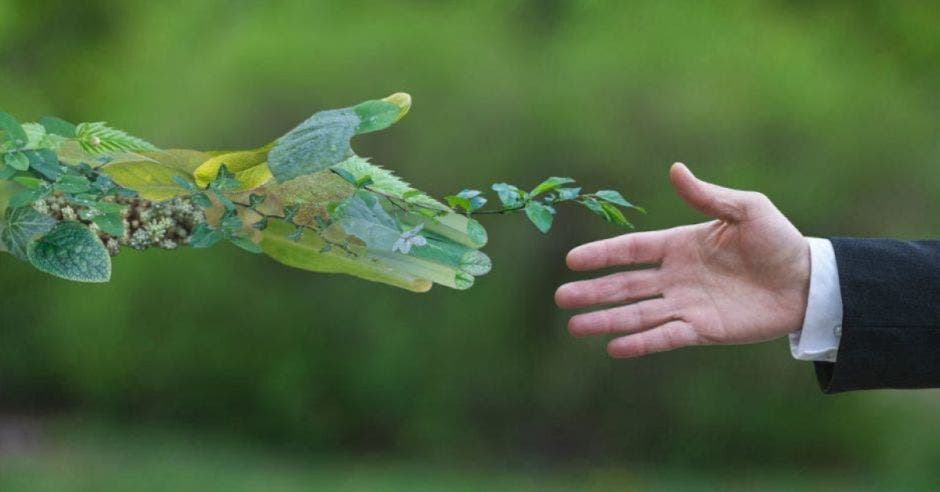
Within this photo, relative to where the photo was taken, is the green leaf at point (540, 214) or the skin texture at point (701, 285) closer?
the green leaf at point (540, 214)

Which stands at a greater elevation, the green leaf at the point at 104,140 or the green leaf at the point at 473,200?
the green leaf at the point at 104,140

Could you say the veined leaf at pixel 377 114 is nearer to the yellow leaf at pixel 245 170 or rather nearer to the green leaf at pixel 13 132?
the yellow leaf at pixel 245 170

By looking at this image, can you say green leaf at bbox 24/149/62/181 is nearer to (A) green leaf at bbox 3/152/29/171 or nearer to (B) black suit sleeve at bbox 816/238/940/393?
(A) green leaf at bbox 3/152/29/171

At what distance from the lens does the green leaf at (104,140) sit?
3.17 feet

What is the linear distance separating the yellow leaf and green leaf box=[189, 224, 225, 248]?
1.8 inches

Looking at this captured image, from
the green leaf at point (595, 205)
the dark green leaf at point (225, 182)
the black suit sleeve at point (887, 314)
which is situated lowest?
the black suit sleeve at point (887, 314)

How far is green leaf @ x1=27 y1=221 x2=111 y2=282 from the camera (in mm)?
925

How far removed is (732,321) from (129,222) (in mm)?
625

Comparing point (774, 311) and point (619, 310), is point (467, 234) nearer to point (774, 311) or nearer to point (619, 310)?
point (619, 310)

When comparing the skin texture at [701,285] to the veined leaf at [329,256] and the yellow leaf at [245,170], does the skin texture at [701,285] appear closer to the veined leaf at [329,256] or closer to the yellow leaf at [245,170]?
the veined leaf at [329,256]

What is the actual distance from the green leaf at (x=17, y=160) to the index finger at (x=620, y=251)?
1.73 feet

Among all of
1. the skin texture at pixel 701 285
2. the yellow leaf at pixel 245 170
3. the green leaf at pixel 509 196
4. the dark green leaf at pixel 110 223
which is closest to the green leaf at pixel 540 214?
the green leaf at pixel 509 196

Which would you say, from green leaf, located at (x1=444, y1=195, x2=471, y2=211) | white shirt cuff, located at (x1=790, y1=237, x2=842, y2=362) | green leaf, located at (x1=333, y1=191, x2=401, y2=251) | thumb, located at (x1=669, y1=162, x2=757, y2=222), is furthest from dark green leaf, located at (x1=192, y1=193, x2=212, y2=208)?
white shirt cuff, located at (x1=790, y1=237, x2=842, y2=362)

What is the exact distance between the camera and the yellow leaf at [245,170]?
3.11ft
